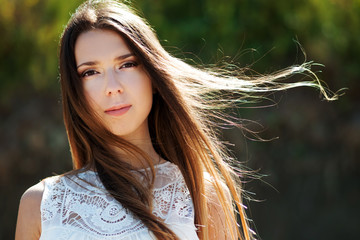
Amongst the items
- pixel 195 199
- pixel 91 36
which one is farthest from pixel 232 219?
pixel 91 36

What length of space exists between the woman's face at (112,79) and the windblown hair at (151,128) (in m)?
0.02

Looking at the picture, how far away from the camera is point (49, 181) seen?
5.63 ft

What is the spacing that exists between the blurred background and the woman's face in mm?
2426

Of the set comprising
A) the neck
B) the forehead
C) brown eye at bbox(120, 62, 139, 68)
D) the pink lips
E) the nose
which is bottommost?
the neck

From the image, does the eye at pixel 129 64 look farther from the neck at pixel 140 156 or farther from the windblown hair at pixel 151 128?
the neck at pixel 140 156

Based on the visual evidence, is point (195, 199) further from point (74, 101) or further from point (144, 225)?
point (74, 101)

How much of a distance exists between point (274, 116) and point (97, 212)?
278cm

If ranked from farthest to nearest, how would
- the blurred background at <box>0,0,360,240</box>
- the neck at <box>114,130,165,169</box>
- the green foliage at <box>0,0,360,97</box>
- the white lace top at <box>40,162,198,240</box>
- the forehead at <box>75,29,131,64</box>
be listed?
1. the green foliage at <box>0,0,360,97</box>
2. the blurred background at <box>0,0,360,240</box>
3. the neck at <box>114,130,165,169</box>
4. the forehead at <box>75,29,131,64</box>
5. the white lace top at <box>40,162,198,240</box>

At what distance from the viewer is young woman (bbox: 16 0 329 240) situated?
1632mm

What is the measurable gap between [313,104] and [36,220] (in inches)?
119

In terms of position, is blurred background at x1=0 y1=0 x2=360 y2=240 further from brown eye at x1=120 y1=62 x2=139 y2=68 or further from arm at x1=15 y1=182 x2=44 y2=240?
arm at x1=15 y1=182 x2=44 y2=240

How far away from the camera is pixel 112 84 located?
5.45 ft

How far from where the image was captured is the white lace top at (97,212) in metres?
1.59

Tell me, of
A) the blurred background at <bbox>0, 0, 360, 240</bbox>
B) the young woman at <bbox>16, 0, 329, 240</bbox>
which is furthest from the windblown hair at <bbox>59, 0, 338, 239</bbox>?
the blurred background at <bbox>0, 0, 360, 240</bbox>
